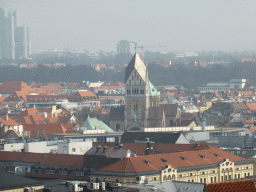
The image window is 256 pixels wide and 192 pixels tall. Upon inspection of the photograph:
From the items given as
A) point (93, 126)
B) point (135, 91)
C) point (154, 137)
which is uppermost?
point (135, 91)

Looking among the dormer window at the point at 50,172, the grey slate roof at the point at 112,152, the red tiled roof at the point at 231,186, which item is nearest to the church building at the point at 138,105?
the grey slate roof at the point at 112,152

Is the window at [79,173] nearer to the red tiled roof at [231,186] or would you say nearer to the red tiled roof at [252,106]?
the red tiled roof at [231,186]

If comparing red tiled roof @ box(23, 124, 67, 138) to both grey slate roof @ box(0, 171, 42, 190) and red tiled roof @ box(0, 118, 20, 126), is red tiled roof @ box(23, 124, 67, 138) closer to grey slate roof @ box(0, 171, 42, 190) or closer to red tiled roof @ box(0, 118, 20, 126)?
red tiled roof @ box(0, 118, 20, 126)

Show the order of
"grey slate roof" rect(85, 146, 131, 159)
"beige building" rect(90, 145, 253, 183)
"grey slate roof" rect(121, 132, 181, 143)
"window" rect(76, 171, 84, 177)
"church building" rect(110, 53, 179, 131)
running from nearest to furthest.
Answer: "beige building" rect(90, 145, 253, 183) < "grey slate roof" rect(85, 146, 131, 159) < "window" rect(76, 171, 84, 177) < "grey slate roof" rect(121, 132, 181, 143) < "church building" rect(110, 53, 179, 131)

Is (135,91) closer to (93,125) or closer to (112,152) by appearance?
(93,125)

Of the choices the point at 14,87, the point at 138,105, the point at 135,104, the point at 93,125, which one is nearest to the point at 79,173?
the point at 93,125

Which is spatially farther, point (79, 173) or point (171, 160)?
point (79, 173)

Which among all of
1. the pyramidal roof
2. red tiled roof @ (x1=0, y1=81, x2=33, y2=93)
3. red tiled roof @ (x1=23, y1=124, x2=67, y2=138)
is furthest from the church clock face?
red tiled roof @ (x1=0, y1=81, x2=33, y2=93)
